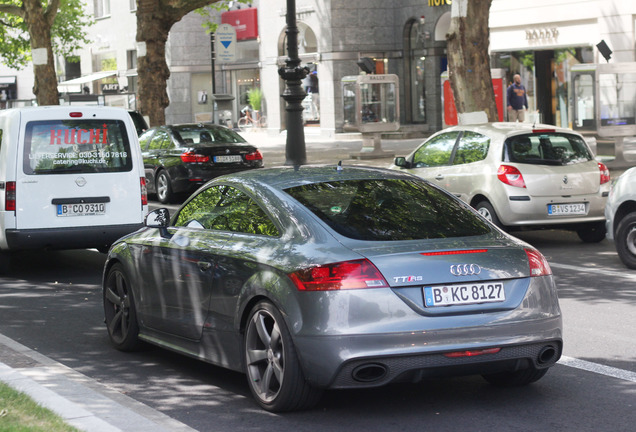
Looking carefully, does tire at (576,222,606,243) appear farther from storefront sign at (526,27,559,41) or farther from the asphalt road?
storefront sign at (526,27,559,41)

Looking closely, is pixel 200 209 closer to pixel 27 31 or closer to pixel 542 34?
pixel 542 34

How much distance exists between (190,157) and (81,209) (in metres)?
8.78

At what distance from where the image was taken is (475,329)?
5797 mm

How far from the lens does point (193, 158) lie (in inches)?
814

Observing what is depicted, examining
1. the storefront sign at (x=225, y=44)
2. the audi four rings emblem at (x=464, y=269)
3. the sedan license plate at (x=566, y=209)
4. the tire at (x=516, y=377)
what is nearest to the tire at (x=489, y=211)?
the sedan license plate at (x=566, y=209)

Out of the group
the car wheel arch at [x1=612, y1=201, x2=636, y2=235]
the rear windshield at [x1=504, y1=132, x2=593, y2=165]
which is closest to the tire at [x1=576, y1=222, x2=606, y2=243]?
the rear windshield at [x1=504, y1=132, x2=593, y2=165]

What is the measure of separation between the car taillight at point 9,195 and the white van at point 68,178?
1 centimetres

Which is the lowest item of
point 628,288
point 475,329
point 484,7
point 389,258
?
point 628,288

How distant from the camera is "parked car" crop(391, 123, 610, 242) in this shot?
13.3m

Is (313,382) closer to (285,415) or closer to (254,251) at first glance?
(285,415)

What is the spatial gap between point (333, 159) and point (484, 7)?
934cm

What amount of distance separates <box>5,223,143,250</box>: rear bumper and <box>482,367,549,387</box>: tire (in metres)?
6.34

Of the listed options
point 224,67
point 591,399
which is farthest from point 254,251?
point 224,67

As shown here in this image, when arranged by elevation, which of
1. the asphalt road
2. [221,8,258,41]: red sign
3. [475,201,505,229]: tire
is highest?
[221,8,258,41]: red sign
